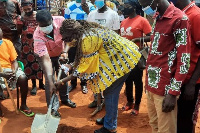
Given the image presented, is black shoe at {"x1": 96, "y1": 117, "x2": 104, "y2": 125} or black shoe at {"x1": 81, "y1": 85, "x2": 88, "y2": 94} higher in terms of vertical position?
black shoe at {"x1": 96, "y1": 117, "x2": 104, "y2": 125}

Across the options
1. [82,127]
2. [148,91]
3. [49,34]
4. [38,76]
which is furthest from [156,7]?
[38,76]

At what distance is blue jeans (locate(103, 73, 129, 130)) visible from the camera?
3.31 meters

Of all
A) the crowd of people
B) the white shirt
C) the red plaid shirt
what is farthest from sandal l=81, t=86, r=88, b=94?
the red plaid shirt

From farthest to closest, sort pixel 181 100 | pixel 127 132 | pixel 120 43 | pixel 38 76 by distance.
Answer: pixel 38 76, pixel 127 132, pixel 120 43, pixel 181 100

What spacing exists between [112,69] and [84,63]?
1.35 ft

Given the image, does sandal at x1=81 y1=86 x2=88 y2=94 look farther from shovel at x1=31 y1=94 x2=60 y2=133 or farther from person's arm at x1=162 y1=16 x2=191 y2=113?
person's arm at x1=162 y1=16 x2=191 y2=113

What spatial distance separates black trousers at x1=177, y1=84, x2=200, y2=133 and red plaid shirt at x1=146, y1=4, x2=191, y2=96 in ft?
0.91

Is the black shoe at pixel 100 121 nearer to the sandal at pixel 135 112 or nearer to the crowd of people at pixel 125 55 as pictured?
the crowd of people at pixel 125 55

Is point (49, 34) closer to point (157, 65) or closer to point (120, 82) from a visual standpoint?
point (120, 82)

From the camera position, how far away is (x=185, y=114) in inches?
104

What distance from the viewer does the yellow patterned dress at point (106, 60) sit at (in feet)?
9.70

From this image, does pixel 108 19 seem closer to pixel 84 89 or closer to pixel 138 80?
pixel 138 80

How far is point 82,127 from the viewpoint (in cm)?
397

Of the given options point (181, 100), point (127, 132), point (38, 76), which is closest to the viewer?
point (181, 100)
